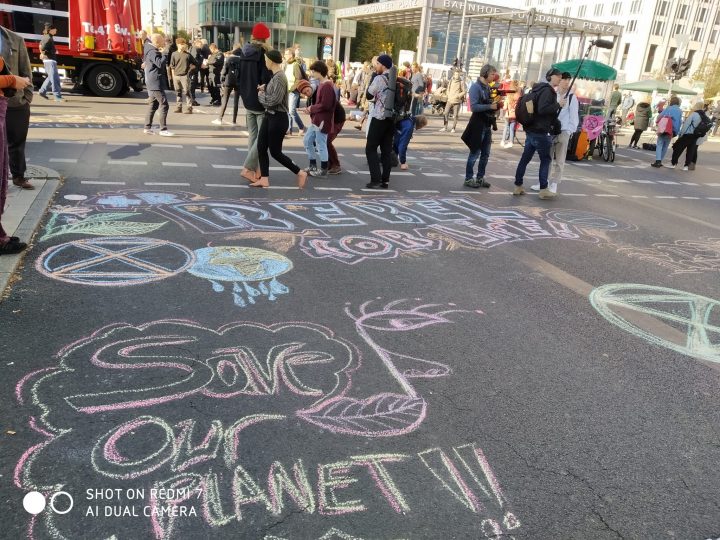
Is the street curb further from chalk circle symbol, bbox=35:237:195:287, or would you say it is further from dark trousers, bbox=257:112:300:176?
dark trousers, bbox=257:112:300:176

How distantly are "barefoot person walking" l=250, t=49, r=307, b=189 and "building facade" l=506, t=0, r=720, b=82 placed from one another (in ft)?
324

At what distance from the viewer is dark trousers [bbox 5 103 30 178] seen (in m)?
6.21

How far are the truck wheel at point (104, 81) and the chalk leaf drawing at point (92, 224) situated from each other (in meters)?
13.6

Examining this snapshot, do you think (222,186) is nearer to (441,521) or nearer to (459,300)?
(459,300)

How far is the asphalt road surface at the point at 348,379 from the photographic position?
2.25 metres

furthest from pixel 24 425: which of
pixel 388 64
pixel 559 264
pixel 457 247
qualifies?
pixel 388 64

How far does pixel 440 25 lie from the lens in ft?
111

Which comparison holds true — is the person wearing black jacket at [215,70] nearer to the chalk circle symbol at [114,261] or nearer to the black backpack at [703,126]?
the black backpack at [703,126]

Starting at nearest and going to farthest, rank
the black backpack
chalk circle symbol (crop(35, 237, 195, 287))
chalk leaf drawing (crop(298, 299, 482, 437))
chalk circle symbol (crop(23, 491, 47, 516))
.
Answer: chalk circle symbol (crop(23, 491, 47, 516)), chalk leaf drawing (crop(298, 299, 482, 437)), chalk circle symbol (crop(35, 237, 195, 287)), the black backpack

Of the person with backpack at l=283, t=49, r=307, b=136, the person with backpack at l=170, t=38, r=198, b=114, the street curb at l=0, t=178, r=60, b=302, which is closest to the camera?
the street curb at l=0, t=178, r=60, b=302

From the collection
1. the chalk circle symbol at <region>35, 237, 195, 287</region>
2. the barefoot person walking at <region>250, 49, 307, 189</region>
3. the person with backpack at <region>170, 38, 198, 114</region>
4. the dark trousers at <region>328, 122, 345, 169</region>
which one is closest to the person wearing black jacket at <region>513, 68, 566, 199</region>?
the dark trousers at <region>328, 122, 345, 169</region>

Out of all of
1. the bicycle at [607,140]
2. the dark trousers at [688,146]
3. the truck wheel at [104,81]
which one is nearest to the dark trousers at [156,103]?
the truck wheel at [104,81]

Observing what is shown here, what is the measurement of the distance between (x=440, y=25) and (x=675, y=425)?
34794mm

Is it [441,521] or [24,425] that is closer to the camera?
[441,521]
